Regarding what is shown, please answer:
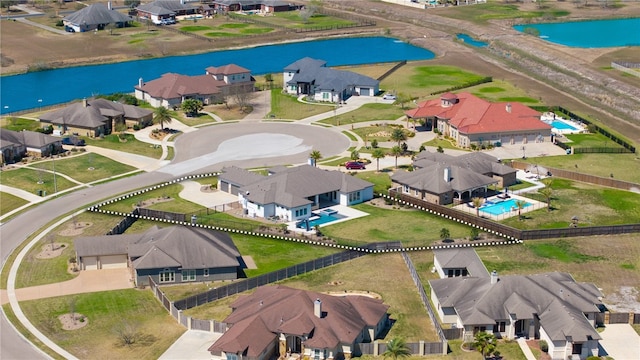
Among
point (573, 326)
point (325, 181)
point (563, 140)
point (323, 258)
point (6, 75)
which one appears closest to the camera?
point (573, 326)

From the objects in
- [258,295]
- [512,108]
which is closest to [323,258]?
[258,295]

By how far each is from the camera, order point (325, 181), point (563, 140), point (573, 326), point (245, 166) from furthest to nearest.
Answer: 1. point (563, 140)
2. point (245, 166)
3. point (325, 181)
4. point (573, 326)

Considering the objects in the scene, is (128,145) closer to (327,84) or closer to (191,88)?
(191,88)

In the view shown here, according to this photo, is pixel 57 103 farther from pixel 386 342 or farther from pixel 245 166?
pixel 386 342

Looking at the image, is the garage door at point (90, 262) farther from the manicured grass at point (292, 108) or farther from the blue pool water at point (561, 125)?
the blue pool water at point (561, 125)

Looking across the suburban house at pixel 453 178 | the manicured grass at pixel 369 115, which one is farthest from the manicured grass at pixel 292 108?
the suburban house at pixel 453 178

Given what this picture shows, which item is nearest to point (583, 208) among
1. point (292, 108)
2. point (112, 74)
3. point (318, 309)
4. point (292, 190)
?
point (292, 190)
